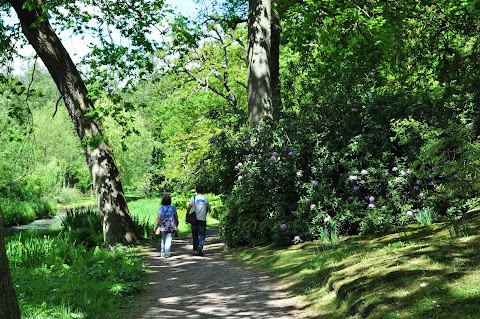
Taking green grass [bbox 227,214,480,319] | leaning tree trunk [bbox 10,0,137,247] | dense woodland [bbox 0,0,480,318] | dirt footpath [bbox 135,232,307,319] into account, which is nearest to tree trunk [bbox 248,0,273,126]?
dense woodland [bbox 0,0,480,318]

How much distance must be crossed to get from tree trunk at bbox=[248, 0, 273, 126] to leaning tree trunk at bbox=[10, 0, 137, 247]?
4103mm

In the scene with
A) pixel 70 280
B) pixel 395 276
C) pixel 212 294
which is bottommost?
pixel 212 294

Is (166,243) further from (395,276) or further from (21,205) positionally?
(21,205)

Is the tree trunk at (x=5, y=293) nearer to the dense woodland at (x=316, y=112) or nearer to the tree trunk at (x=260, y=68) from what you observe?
the dense woodland at (x=316, y=112)

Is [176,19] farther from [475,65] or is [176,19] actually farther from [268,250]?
[475,65]

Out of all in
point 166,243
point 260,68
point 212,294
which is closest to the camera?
point 212,294

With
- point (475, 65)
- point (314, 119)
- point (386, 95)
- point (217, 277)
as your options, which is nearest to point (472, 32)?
point (475, 65)

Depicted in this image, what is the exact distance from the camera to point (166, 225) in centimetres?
1205

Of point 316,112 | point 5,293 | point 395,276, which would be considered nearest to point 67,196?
point 316,112

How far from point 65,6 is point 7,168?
28876 millimetres

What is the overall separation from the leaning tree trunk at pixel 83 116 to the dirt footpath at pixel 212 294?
11.3ft

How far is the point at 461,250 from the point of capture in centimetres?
583

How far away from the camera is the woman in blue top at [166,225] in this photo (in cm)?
1199

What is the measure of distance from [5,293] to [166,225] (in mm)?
7512
